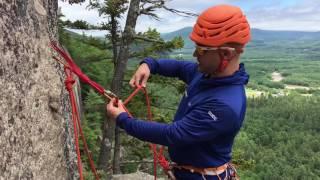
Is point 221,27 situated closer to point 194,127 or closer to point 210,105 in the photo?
point 210,105

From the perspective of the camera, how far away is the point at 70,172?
353cm

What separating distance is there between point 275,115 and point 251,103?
14181 mm

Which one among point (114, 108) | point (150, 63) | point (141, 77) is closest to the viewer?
point (114, 108)

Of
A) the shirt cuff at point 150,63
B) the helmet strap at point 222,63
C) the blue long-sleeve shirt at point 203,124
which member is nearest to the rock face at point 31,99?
the blue long-sleeve shirt at point 203,124

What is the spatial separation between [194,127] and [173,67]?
3.92 feet

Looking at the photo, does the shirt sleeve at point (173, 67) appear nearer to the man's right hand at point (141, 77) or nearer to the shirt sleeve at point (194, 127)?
the man's right hand at point (141, 77)

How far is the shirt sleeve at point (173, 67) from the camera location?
389cm

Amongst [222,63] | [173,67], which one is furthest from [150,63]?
[222,63]

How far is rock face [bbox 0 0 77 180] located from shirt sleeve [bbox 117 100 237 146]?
62 centimetres

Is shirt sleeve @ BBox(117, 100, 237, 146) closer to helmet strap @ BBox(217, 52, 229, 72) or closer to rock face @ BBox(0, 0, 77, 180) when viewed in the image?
helmet strap @ BBox(217, 52, 229, 72)

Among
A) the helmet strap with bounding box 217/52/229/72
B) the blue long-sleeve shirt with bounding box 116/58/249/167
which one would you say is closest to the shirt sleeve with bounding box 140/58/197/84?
the blue long-sleeve shirt with bounding box 116/58/249/167

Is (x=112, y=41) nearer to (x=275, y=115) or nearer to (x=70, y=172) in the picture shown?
(x=70, y=172)

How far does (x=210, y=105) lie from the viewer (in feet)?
9.61

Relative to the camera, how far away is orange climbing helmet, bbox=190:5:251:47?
290 centimetres
